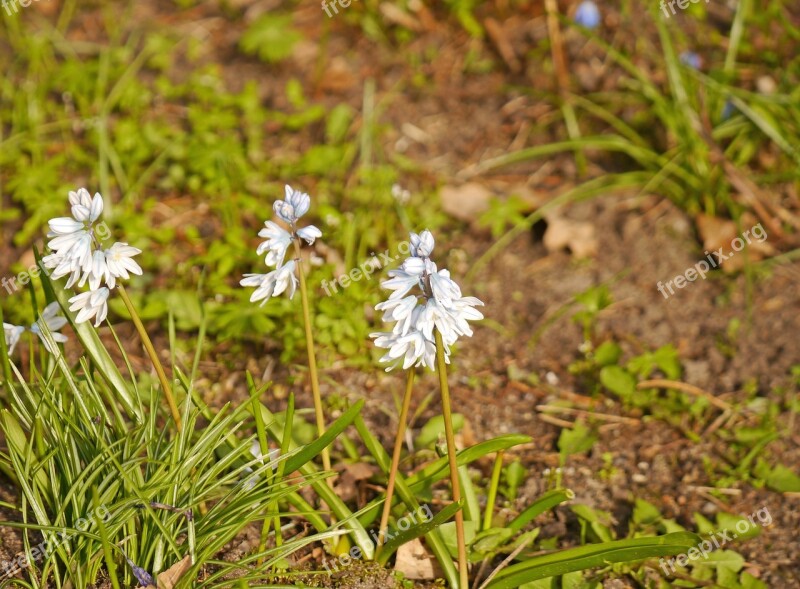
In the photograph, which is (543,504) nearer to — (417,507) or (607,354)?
(417,507)

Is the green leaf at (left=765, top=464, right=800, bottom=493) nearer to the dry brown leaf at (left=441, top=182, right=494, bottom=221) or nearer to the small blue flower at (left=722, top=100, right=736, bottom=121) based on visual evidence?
the dry brown leaf at (left=441, top=182, right=494, bottom=221)

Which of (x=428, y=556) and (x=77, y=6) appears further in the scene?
(x=77, y=6)

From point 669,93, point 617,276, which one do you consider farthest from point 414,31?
point 617,276

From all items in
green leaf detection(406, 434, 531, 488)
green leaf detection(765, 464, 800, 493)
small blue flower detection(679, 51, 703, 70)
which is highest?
small blue flower detection(679, 51, 703, 70)

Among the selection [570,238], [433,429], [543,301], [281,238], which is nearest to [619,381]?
[543,301]

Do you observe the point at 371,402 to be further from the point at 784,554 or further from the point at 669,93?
the point at 669,93

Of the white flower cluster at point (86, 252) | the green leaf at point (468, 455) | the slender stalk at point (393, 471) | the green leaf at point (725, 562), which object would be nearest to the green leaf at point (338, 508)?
the slender stalk at point (393, 471)

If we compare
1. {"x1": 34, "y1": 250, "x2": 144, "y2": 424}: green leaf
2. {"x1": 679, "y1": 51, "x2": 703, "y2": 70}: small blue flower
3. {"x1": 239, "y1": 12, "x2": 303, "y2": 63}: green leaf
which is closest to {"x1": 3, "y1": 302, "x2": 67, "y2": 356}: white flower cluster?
{"x1": 34, "y1": 250, "x2": 144, "y2": 424}: green leaf
